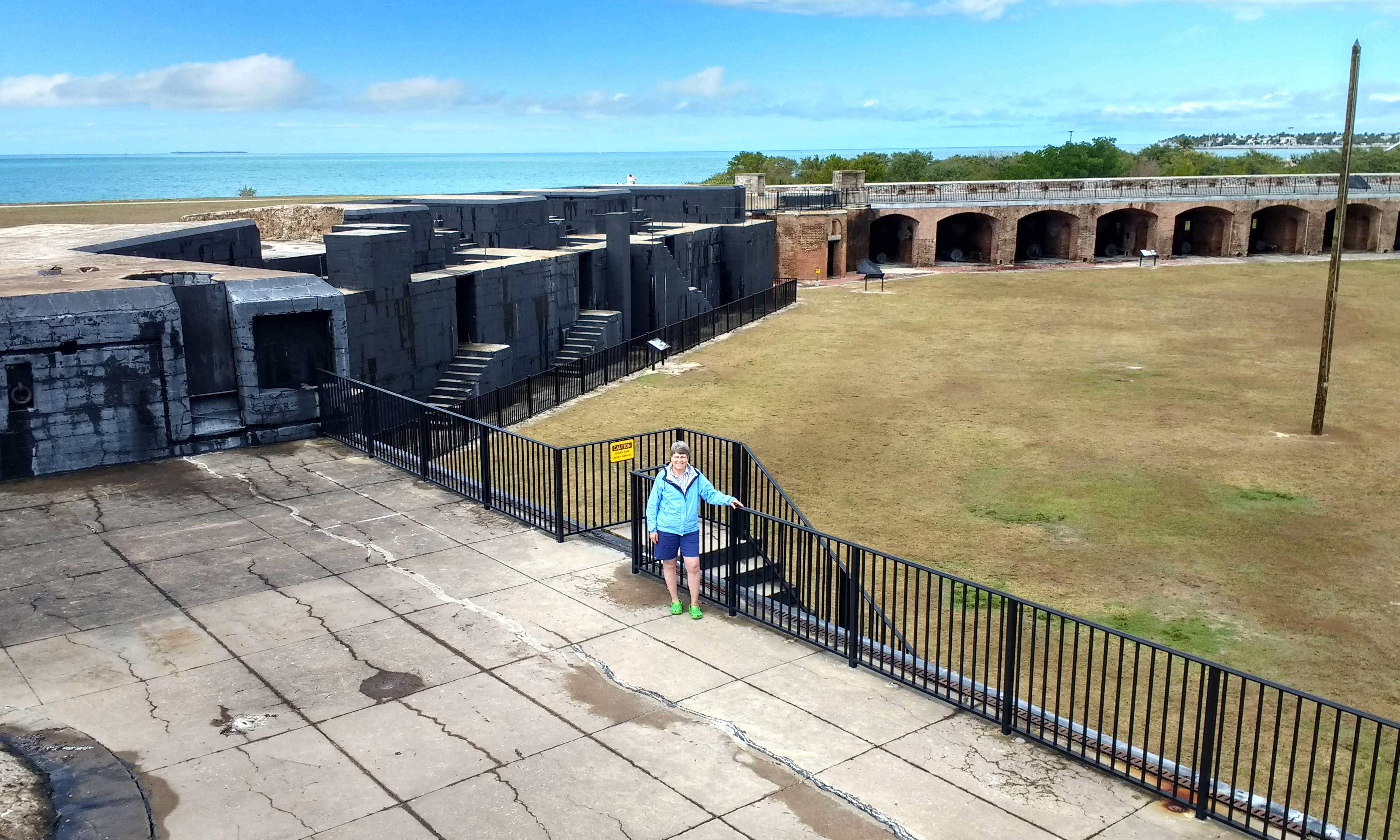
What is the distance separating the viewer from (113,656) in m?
9.06

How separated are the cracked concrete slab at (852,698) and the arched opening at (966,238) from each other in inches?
2109

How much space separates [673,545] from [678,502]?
0.38 metres

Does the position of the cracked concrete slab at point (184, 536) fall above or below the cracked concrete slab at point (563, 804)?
above

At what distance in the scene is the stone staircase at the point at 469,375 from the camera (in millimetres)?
25641

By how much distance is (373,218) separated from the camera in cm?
2638

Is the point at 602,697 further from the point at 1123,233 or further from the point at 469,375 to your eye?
the point at 1123,233

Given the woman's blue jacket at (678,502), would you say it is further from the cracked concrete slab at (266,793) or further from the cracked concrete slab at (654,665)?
the cracked concrete slab at (266,793)


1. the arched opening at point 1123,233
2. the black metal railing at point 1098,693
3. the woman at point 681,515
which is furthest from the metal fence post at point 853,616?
the arched opening at point 1123,233

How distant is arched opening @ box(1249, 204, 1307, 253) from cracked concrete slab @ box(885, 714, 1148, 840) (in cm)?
6246

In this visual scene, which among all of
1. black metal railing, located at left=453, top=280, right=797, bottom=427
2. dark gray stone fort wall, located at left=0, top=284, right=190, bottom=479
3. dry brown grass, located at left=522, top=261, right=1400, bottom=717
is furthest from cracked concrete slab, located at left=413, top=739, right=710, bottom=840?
black metal railing, located at left=453, top=280, right=797, bottom=427

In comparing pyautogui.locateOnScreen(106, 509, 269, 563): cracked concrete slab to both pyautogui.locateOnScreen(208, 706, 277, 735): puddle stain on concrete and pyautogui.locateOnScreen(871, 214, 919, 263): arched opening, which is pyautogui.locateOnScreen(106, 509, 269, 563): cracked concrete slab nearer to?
pyautogui.locateOnScreen(208, 706, 277, 735): puddle stain on concrete

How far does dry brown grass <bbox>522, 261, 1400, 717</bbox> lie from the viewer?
1480 centimetres

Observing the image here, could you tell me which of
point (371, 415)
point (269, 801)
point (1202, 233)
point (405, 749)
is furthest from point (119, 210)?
point (269, 801)

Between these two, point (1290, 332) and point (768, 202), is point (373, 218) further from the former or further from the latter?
point (768, 202)
